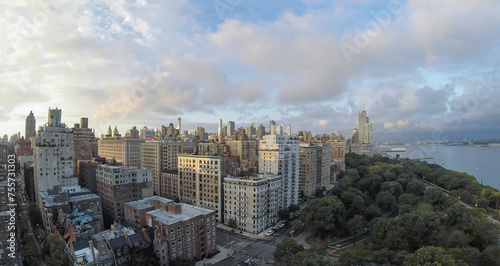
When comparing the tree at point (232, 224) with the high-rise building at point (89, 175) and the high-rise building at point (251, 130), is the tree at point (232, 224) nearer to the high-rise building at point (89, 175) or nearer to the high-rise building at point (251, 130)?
the high-rise building at point (89, 175)

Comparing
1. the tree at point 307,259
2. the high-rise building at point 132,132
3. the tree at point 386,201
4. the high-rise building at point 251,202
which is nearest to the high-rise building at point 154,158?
the high-rise building at point 251,202

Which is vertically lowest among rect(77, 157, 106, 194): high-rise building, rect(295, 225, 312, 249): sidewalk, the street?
rect(295, 225, 312, 249): sidewalk

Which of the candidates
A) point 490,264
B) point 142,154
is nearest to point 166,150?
point 142,154

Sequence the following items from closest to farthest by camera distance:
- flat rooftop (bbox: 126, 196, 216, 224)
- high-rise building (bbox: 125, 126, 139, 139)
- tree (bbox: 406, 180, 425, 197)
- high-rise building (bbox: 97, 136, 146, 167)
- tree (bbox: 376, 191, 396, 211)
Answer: flat rooftop (bbox: 126, 196, 216, 224)
tree (bbox: 376, 191, 396, 211)
tree (bbox: 406, 180, 425, 197)
high-rise building (bbox: 97, 136, 146, 167)
high-rise building (bbox: 125, 126, 139, 139)

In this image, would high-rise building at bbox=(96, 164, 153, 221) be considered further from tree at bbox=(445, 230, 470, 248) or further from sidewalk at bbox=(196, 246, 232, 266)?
tree at bbox=(445, 230, 470, 248)

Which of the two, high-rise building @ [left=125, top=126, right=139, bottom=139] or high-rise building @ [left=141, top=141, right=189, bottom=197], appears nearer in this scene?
high-rise building @ [left=141, top=141, right=189, bottom=197]

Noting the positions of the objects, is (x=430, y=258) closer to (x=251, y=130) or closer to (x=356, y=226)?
(x=356, y=226)

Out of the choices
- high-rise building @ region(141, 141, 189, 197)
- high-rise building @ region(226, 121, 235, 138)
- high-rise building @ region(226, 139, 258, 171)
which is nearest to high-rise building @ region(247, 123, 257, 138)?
high-rise building @ region(226, 121, 235, 138)
